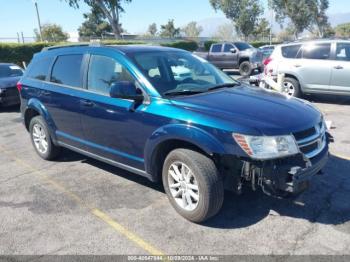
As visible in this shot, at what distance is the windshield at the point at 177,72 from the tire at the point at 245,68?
44.0ft

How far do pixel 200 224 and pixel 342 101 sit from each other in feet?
26.0

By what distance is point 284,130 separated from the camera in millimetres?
3543

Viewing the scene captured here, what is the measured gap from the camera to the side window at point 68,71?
5141mm

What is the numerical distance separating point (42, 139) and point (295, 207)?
4076 mm

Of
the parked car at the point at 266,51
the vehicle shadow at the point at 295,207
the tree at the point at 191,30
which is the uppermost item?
the tree at the point at 191,30

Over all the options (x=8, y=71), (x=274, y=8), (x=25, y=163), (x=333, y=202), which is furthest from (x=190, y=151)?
(x=274, y=8)

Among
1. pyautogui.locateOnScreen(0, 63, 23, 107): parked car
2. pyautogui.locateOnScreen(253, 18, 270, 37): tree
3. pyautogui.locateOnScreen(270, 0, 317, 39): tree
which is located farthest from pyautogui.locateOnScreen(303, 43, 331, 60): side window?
pyautogui.locateOnScreen(253, 18, 270, 37): tree

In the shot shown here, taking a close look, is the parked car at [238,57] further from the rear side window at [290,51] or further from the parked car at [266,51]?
the rear side window at [290,51]

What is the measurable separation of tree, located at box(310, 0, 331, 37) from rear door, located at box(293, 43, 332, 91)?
5593cm

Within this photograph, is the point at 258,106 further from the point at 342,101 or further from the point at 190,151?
the point at 342,101

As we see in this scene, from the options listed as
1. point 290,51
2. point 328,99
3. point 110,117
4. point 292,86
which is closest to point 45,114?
point 110,117

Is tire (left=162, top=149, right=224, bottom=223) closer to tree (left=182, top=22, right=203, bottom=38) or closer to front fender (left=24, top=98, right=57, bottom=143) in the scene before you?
front fender (left=24, top=98, right=57, bottom=143)

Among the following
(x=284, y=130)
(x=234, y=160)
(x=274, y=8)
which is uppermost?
(x=274, y=8)

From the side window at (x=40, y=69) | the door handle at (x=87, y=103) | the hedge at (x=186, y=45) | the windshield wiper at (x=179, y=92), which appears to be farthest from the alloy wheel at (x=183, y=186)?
the hedge at (x=186, y=45)
